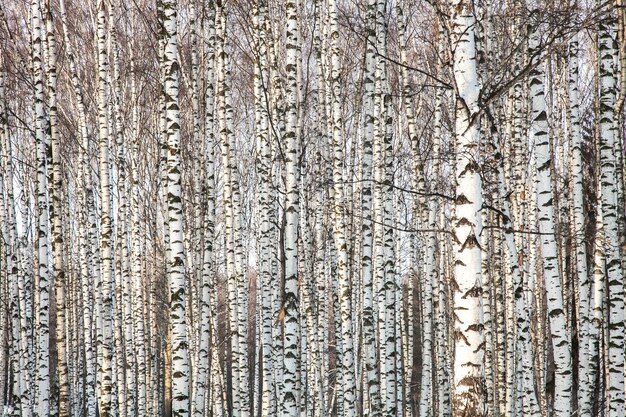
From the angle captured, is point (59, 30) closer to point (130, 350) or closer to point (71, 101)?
point (71, 101)

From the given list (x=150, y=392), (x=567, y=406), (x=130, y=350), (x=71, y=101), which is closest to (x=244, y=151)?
(x=71, y=101)

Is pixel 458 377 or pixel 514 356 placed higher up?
pixel 458 377

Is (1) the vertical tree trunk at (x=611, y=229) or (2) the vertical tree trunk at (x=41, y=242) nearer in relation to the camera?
(1) the vertical tree trunk at (x=611, y=229)

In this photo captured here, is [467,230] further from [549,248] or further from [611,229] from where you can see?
[611,229]

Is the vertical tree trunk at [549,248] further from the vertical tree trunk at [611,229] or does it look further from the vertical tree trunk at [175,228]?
the vertical tree trunk at [175,228]

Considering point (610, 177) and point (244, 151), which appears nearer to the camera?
point (610, 177)

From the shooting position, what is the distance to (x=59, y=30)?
54.1 ft

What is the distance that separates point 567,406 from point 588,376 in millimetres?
2029

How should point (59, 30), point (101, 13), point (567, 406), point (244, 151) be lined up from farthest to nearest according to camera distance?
point (244, 151) < point (59, 30) < point (101, 13) < point (567, 406)

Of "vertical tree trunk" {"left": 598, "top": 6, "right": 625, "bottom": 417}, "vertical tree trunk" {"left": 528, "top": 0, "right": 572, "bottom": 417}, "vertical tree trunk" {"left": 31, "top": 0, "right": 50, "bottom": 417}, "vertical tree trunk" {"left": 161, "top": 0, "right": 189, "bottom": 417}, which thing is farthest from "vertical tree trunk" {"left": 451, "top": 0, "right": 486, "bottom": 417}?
"vertical tree trunk" {"left": 31, "top": 0, "right": 50, "bottom": 417}

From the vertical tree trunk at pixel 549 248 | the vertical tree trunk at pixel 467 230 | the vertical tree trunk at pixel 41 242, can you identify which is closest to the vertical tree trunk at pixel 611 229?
the vertical tree trunk at pixel 549 248

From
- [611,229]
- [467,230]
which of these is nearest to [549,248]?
[611,229]

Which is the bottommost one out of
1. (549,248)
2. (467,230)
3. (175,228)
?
(549,248)

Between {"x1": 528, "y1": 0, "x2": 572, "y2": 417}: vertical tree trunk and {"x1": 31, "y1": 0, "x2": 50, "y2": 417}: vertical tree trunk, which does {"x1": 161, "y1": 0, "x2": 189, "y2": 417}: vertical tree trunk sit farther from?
{"x1": 528, "y1": 0, "x2": 572, "y2": 417}: vertical tree trunk
